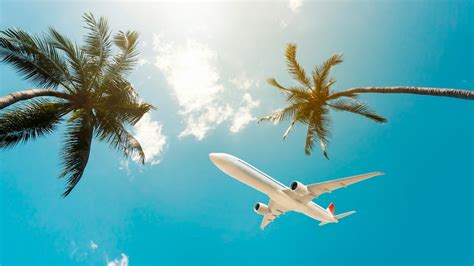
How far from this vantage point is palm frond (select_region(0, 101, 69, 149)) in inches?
453

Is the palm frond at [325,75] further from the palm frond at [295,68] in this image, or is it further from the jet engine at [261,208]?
the jet engine at [261,208]

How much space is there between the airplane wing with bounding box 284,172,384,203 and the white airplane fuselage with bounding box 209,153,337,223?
1.48 feet

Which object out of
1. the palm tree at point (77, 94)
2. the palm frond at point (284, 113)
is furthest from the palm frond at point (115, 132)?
the palm frond at point (284, 113)

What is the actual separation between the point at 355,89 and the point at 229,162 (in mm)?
9167

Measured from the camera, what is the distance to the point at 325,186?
69.4 ft

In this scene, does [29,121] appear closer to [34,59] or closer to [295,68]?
[34,59]

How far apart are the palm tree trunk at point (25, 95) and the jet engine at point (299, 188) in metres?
14.8

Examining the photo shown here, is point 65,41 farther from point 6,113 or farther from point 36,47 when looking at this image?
point 6,113

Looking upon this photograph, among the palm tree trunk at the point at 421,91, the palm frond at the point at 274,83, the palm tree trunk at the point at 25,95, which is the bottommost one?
the palm tree trunk at the point at 25,95

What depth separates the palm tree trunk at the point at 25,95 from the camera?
32.0 ft

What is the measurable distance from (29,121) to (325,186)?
56.6 ft

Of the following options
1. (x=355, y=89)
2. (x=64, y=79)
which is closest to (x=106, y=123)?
(x=64, y=79)

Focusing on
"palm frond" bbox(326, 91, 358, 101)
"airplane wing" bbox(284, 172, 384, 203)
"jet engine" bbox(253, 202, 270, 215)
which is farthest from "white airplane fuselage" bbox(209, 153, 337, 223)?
"palm frond" bbox(326, 91, 358, 101)

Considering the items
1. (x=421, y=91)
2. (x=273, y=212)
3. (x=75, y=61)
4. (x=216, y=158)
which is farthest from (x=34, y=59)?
(x=273, y=212)
